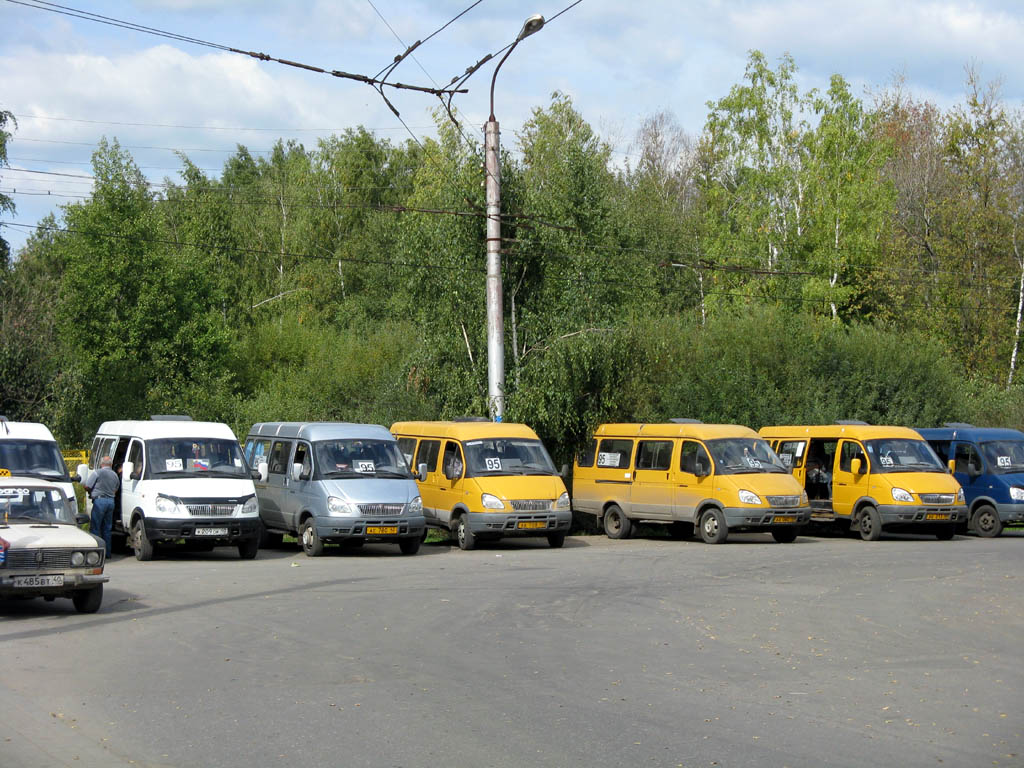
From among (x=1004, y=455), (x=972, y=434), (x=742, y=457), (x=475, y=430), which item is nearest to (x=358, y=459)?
(x=475, y=430)

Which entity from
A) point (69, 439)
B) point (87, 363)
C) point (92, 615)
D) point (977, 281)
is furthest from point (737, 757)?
point (977, 281)

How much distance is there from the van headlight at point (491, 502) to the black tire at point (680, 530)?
175 inches

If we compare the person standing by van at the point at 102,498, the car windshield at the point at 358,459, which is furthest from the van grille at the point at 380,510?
the person standing by van at the point at 102,498

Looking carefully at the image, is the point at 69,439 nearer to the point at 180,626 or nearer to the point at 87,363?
the point at 87,363

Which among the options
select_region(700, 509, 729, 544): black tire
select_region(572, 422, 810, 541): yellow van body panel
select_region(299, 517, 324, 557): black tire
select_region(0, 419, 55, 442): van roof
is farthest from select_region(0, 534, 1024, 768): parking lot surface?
select_region(700, 509, 729, 544): black tire

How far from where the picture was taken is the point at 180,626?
12.2 metres

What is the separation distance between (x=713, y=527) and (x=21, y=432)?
12.6 meters

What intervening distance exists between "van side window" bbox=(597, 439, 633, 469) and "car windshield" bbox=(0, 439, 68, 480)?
11.4 meters

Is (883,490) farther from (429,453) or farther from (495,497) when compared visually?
(429,453)

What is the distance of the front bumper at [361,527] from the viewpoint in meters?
20.3

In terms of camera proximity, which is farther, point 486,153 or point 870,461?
point 486,153

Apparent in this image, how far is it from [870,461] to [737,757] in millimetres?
18654

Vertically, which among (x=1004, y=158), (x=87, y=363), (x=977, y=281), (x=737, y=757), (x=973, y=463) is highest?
(x=1004, y=158)

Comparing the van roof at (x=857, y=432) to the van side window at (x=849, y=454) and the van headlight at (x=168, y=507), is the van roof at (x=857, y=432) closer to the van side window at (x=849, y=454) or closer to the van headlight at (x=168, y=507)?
the van side window at (x=849, y=454)
